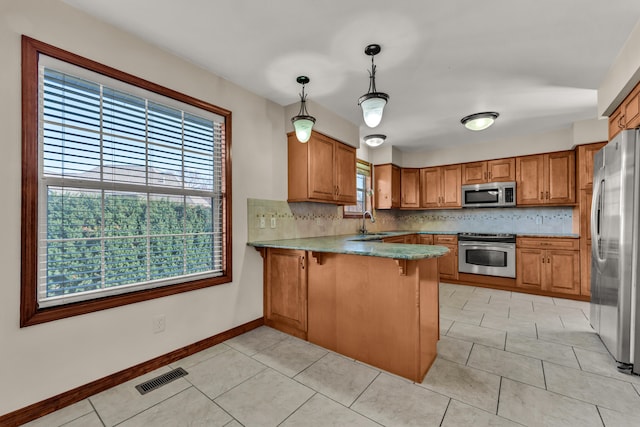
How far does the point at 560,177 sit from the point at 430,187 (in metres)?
1.93

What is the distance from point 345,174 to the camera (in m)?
3.78

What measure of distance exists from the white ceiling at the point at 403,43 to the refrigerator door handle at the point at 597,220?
3.54 ft

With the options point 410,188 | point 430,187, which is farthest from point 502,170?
point 410,188

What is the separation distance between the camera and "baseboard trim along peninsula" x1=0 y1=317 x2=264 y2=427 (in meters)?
1.57

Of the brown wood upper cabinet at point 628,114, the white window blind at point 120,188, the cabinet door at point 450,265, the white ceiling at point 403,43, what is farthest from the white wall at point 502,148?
the white window blind at point 120,188

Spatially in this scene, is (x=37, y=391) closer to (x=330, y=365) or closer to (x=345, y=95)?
(x=330, y=365)

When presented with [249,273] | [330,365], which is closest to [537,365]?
[330,365]

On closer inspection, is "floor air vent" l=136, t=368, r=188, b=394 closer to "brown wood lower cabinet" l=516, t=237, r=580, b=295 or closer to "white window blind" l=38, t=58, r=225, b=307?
"white window blind" l=38, t=58, r=225, b=307

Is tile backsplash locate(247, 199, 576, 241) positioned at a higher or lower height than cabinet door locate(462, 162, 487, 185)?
lower

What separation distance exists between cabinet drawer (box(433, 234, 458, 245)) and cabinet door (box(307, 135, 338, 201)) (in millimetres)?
2569

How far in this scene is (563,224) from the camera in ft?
14.8

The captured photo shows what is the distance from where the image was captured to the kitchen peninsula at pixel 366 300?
1943 millimetres

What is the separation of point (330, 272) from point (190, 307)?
1.23 metres

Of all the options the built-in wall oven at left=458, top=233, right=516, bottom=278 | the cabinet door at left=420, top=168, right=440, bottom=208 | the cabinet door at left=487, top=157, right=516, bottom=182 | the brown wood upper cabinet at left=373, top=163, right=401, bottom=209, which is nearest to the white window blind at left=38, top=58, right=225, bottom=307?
the brown wood upper cabinet at left=373, top=163, right=401, bottom=209
